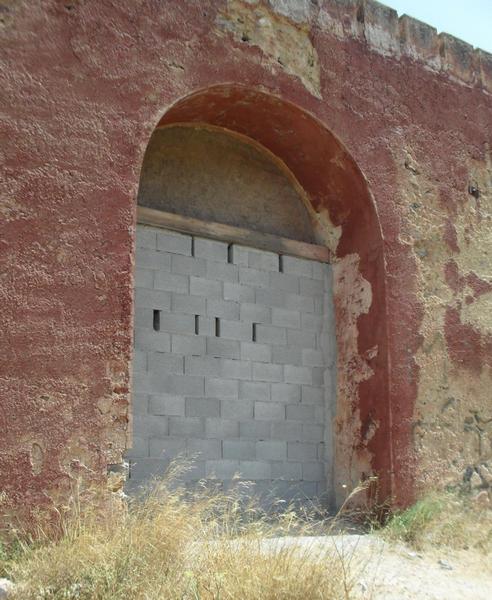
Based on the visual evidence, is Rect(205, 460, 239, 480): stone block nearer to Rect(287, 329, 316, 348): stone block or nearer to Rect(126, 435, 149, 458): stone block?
Rect(126, 435, 149, 458): stone block

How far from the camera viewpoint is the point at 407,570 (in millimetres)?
5488

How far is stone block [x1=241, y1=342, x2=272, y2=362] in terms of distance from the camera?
6.65 metres

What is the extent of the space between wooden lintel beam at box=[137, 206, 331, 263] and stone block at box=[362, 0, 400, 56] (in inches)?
74.3

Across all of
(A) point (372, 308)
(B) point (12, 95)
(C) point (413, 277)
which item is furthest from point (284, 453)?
(B) point (12, 95)

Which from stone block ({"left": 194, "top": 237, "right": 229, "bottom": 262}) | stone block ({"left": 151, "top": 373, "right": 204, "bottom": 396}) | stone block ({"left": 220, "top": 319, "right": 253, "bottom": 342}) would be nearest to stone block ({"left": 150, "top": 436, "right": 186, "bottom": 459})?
stone block ({"left": 151, "top": 373, "right": 204, "bottom": 396})

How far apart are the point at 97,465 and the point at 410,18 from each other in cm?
505

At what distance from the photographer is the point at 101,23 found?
5480mm

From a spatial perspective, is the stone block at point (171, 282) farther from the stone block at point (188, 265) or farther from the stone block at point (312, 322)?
the stone block at point (312, 322)

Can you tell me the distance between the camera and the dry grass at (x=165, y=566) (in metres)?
4.00

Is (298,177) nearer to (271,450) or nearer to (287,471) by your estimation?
(271,450)

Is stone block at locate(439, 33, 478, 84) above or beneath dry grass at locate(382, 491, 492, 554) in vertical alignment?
above

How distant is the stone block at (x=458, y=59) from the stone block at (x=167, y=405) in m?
4.15

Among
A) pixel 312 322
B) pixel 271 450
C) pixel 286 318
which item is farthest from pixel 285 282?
pixel 271 450

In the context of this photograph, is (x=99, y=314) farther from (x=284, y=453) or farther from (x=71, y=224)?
(x=284, y=453)
